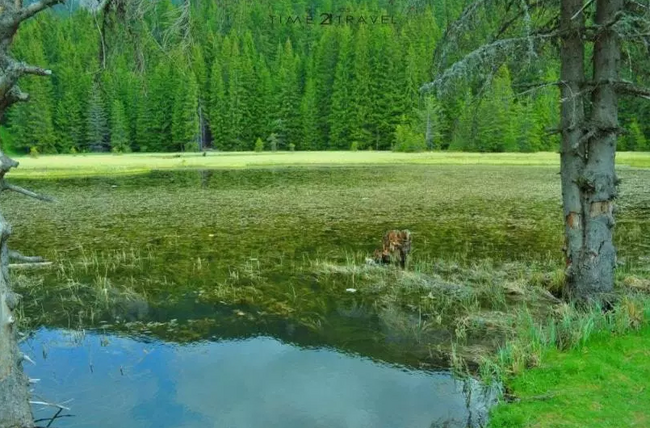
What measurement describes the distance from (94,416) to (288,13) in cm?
12354

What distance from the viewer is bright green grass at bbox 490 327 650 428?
5406 mm

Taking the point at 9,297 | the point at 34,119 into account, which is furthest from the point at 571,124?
the point at 34,119

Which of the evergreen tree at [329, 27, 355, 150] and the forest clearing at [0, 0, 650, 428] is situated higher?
the evergreen tree at [329, 27, 355, 150]

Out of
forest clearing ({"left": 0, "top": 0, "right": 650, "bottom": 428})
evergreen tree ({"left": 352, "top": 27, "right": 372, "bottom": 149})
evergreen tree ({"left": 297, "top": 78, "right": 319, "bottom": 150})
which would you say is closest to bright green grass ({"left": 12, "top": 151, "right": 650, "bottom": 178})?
evergreen tree ({"left": 352, "top": 27, "right": 372, "bottom": 149})

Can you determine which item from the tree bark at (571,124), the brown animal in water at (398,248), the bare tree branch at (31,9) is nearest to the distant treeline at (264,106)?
the brown animal in water at (398,248)

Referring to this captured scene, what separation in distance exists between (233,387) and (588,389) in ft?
14.3

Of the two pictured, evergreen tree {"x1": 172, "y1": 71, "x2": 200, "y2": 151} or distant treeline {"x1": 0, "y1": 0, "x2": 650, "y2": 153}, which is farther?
evergreen tree {"x1": 172, "y1": 71, "x2": 200, "y2": 151}

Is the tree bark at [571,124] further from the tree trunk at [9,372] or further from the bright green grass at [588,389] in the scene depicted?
the tree trunk at [9,372]

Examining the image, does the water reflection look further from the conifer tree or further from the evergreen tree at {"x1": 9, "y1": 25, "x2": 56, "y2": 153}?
the evergreen tree at {"x1": 9, "y1": 25, "x2": 56, "y2": 153}

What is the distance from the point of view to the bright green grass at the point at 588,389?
17.7 feet

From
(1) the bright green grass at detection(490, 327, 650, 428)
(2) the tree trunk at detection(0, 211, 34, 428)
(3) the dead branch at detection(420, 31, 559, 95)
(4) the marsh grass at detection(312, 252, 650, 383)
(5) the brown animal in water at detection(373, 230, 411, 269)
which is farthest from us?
(5) the brown animal in water at detection(373, 230, 411, 269)

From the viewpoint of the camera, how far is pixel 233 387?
7.25m

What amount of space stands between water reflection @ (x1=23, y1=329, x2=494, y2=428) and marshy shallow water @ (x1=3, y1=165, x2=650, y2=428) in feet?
0.09

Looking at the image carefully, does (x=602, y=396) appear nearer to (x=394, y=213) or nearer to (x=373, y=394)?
(x=373, y=394)
